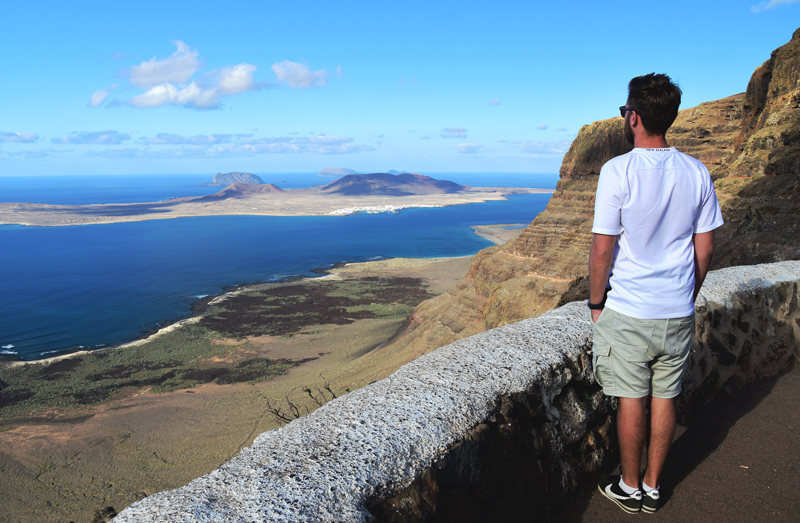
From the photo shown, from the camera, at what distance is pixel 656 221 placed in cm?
255

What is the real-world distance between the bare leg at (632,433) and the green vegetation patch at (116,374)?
23987 millimetres

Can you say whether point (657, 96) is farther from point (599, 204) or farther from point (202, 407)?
point (202, 407)

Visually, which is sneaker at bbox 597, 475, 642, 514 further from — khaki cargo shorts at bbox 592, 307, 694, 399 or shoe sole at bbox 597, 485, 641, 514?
khaki cargo shorts at bbox 592, 307, 694, 399

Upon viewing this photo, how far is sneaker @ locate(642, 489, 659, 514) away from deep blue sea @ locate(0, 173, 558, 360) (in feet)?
125

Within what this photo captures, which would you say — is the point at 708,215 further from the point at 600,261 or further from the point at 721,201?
the point at 721,201

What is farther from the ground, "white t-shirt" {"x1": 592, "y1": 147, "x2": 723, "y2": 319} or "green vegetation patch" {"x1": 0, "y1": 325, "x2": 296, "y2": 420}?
"white t-shirt" {"x1": 592, "y1": 147, "x2": 723, "y2": 319}

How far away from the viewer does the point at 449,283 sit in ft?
166

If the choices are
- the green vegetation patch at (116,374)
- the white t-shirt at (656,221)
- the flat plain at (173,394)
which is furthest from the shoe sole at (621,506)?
the green vegetation patch at (116,374)

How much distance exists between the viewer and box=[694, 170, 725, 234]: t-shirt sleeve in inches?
103

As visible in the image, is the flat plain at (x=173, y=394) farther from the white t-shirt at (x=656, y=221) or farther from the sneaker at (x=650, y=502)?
the white t-shirt at (x=656, y=221)

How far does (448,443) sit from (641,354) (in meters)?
1.20


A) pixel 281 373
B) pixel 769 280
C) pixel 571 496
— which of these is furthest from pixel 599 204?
pixel 281 373

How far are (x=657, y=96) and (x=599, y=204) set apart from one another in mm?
644

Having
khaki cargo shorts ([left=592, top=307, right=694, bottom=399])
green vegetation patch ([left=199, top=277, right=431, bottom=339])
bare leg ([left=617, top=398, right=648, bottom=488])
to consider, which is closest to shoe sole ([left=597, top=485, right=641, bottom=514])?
bare leg ([left=617, top=398, right=648, bottom=488])
